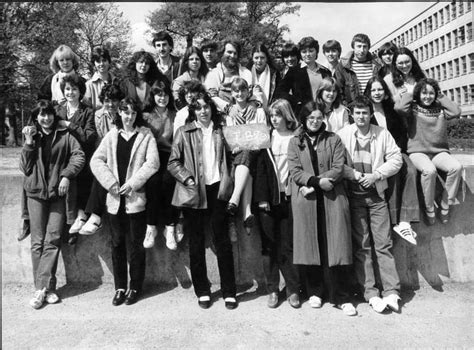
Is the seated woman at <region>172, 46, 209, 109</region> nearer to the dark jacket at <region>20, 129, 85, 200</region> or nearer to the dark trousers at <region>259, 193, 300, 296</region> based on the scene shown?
the dark jacket at <region>20, 129, 85, 200</region>

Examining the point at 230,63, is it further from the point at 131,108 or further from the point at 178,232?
the point at 178,232

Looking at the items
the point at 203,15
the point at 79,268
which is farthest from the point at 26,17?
the point at 79,268

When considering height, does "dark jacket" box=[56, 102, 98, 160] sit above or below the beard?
below

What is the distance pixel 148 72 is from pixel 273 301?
3.18m

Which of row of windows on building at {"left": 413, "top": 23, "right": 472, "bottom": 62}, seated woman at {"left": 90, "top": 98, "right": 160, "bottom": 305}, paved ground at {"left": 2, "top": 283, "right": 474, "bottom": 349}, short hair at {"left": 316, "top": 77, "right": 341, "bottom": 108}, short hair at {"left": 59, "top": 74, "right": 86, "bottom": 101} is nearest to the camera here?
paved ground at {"left": 2, "top": 283, "right": 474, "bottom": 349}

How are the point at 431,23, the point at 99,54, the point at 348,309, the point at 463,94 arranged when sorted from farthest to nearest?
the point at 431,23
the point at 463,94
the point at 99,54
the point at 348,309

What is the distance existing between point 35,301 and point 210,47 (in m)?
3.82

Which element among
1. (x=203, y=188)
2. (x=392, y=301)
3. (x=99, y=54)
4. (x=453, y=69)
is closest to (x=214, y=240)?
(x=203, y=188)

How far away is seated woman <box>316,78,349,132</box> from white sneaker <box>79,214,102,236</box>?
8.98 feet

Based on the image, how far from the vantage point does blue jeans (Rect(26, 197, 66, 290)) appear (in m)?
4.38

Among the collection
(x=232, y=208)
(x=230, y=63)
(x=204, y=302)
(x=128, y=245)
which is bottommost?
(x=204, y=302)

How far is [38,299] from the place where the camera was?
14.0 feet

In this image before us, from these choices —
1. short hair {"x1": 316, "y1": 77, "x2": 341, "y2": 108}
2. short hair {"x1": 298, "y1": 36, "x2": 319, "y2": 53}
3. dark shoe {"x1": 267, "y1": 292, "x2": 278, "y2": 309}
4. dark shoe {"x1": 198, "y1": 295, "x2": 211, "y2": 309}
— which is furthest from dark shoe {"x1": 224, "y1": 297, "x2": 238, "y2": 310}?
short hair {"x1": 298, "y1": 36, "x2": 319, "y2": 53}

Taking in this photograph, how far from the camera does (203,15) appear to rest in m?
31.3
